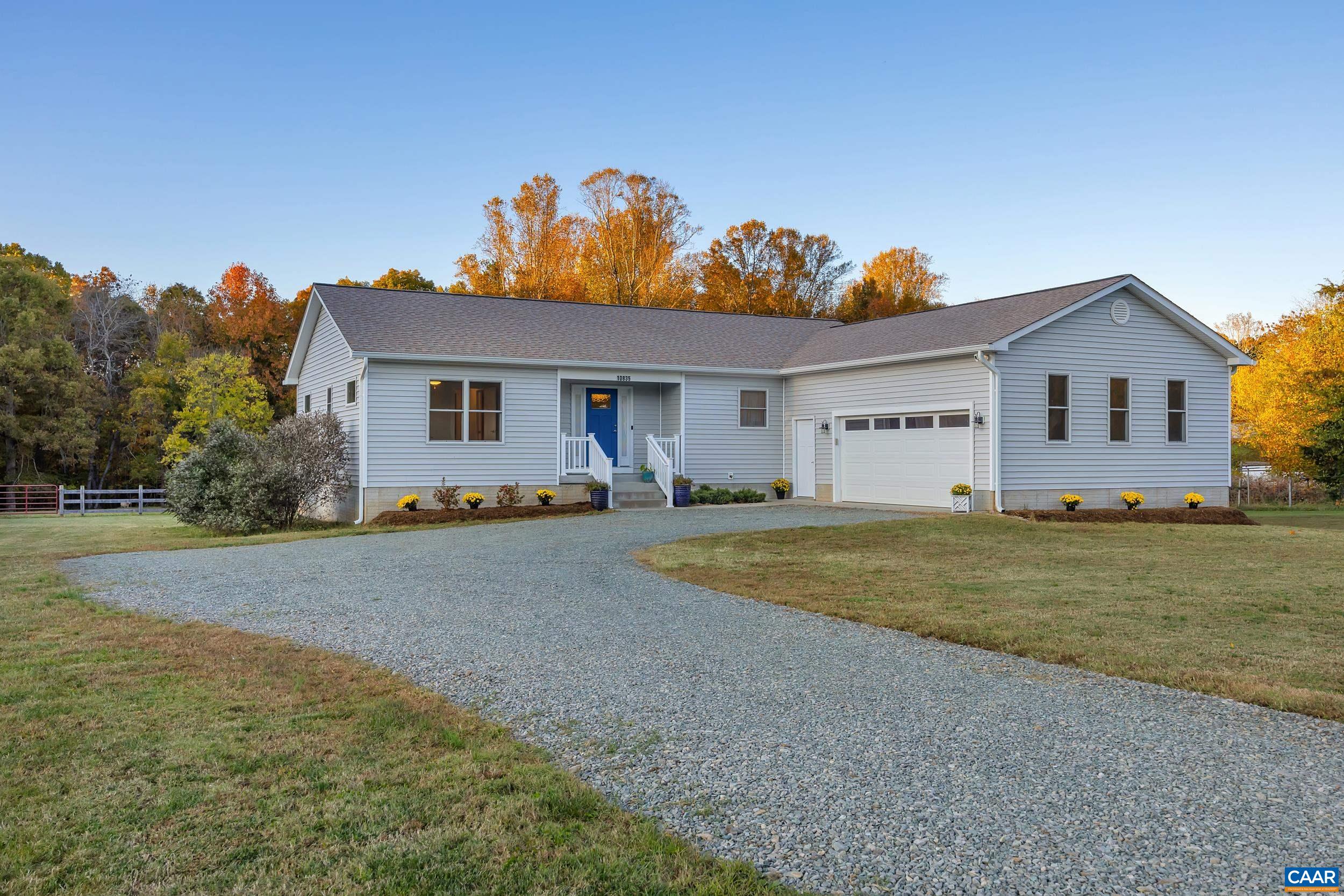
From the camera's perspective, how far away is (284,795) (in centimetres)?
376

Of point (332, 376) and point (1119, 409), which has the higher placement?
point (332, 376)

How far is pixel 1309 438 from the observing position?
28266 millimetres

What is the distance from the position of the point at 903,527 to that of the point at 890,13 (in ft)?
38.4

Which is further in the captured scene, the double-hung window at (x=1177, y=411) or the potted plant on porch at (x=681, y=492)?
the potted plant on porch at (x=681, y=492)

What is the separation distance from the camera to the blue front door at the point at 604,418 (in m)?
21.5

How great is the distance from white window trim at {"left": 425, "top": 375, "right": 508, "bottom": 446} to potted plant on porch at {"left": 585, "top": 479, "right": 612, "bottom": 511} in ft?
7.15

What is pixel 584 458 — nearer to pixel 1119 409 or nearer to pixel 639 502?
pixel 639 502

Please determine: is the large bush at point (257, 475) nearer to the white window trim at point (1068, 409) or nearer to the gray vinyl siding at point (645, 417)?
the gray vinyl siding at point (645, 417)

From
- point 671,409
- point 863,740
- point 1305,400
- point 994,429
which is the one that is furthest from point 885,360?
point 1305,400

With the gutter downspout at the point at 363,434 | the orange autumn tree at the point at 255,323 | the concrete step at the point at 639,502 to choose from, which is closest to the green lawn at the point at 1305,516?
the concrete step at the point at 639,502

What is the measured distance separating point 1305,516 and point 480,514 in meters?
19.7

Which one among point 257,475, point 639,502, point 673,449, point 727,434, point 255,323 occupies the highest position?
point 255,323

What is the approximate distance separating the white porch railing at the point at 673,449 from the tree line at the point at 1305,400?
1797 centimetres

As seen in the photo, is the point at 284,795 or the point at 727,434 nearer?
the point at 284,795
